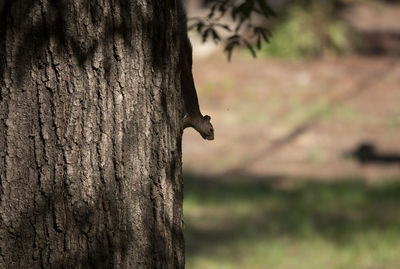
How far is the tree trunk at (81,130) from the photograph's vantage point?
2.62m

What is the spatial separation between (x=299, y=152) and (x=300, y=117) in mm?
1701

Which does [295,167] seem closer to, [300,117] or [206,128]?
[300,117]

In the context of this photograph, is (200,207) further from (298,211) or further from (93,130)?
(93,130)

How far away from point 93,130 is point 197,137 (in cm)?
886

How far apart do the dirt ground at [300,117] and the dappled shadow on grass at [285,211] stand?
1.90 ft

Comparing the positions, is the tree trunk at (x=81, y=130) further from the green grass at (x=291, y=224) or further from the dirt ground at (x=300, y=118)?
the dirt ground at (x=300, y=118)

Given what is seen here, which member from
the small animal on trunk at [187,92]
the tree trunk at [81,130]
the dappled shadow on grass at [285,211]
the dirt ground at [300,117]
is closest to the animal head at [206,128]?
the small animal on trunk at [187,92]

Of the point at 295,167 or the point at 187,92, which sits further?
the point at 295,167

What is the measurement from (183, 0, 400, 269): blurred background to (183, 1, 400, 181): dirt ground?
2cm

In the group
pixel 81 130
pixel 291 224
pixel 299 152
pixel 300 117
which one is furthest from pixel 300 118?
pixel 81 130

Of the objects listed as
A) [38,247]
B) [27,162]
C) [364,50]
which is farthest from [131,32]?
[364,50]

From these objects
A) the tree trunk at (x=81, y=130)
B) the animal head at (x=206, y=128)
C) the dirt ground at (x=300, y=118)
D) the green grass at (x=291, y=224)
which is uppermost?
the dirt ground at (x=300, y=118)

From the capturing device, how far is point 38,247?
267 cm

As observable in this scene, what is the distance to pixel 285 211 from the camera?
8000 mm
